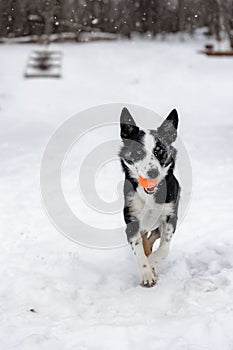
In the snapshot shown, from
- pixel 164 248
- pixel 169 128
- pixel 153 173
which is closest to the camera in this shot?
pixel 153 173

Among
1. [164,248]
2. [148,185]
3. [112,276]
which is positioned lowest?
[112,276]

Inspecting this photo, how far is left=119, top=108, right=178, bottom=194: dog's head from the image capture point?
4.77 m

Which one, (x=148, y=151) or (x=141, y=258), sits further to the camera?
(x=141, y=258)

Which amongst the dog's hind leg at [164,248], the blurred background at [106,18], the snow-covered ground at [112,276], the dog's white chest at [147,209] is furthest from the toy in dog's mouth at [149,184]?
the blurred background at [106,18]

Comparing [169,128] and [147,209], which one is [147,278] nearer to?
[147,209]

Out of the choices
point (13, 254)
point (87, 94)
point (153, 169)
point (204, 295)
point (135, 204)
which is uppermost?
point (153, 169)

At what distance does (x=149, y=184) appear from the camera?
481 cm

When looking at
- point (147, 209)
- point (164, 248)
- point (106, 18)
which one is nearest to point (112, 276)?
point (164, 248)

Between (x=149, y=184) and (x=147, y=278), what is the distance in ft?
2.94

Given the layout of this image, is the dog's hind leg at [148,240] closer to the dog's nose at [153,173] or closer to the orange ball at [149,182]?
the orange ball at [149,182]

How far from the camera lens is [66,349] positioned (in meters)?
3.65

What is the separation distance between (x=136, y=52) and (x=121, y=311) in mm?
21489

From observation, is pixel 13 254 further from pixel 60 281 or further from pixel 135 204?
pixel 135 204

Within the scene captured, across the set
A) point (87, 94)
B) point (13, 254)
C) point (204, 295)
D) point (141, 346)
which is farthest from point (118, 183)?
point (87, 94)
